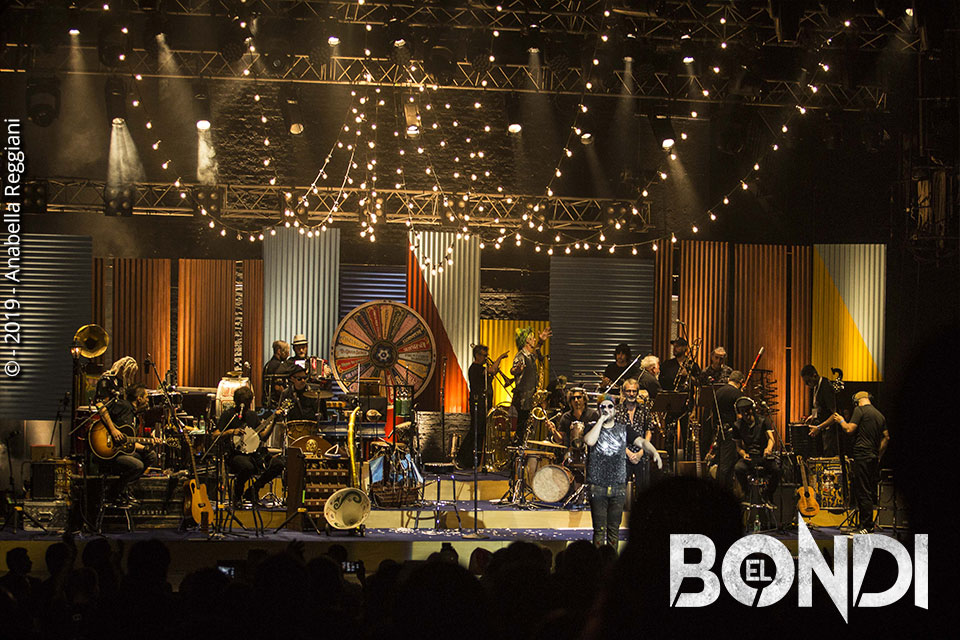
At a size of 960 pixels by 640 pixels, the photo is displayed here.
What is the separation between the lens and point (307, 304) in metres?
14.4

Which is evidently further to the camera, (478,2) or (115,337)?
(115,337)

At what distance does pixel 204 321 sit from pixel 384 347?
271 cm

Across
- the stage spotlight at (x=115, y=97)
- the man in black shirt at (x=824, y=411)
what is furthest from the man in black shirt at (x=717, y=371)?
the stage spotlight at (x=115, y=97)

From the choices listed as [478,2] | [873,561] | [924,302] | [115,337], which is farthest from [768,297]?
[873,561]

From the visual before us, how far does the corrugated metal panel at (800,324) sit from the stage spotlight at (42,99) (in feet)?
36.8

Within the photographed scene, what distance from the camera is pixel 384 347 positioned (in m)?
14.3

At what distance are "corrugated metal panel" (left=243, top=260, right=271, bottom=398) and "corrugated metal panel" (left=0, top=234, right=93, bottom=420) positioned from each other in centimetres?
224

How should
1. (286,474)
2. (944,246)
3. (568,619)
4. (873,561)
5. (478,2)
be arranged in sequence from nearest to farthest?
(568,619)
(873,561)
(286,474)
(478,2)
(944,246)

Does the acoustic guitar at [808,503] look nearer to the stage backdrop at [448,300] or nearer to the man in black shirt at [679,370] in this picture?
the man in black shirt at [679,370]

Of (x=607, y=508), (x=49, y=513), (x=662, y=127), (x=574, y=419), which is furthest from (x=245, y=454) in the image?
(x=662, y=127)

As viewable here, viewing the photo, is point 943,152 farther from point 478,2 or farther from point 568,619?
point 568,619

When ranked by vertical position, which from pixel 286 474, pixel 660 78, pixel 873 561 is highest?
pixel 660 78

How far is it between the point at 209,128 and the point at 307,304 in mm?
3108

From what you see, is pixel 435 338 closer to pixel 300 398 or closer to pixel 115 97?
pixel 300 398
